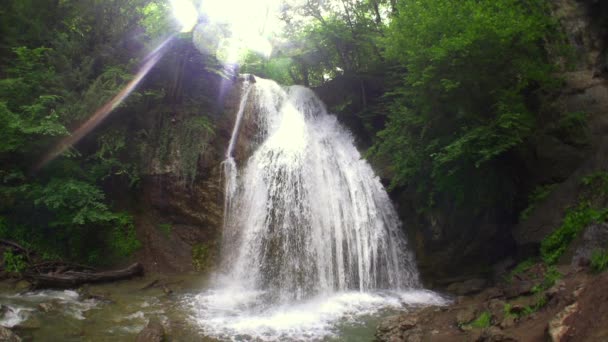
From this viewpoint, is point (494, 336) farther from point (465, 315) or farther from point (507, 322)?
point (465, 315)

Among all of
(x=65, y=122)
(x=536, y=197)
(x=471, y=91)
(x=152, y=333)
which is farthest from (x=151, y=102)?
(x=536, y=197)

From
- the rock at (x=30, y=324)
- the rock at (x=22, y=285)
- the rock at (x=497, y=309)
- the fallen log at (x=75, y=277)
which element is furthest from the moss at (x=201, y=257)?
the rock at (x=497, y=309)

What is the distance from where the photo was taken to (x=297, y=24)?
62.8ft

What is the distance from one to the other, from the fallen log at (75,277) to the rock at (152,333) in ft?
12.7

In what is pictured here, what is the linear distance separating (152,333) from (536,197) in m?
9.31

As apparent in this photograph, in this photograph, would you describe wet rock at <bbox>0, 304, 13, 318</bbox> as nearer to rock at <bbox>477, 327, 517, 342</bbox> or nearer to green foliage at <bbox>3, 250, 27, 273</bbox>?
green foliage at <bbox>3, 250, 27, 273</bbox>

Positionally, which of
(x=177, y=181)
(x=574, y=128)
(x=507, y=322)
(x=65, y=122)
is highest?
(x=65, y=122)

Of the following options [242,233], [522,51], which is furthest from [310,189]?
[522,51]

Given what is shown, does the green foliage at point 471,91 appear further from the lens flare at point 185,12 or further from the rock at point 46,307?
the lens flare at point 185,12

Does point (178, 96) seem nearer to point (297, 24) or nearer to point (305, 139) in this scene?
→ point (305, 139)

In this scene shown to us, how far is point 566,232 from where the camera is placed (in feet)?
24.9

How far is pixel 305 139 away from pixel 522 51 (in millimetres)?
7563

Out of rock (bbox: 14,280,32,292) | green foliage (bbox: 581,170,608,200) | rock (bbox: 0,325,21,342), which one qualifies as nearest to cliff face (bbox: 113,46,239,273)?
rock (bbox: 14,280,32,292)

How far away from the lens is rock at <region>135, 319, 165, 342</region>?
6309mm
